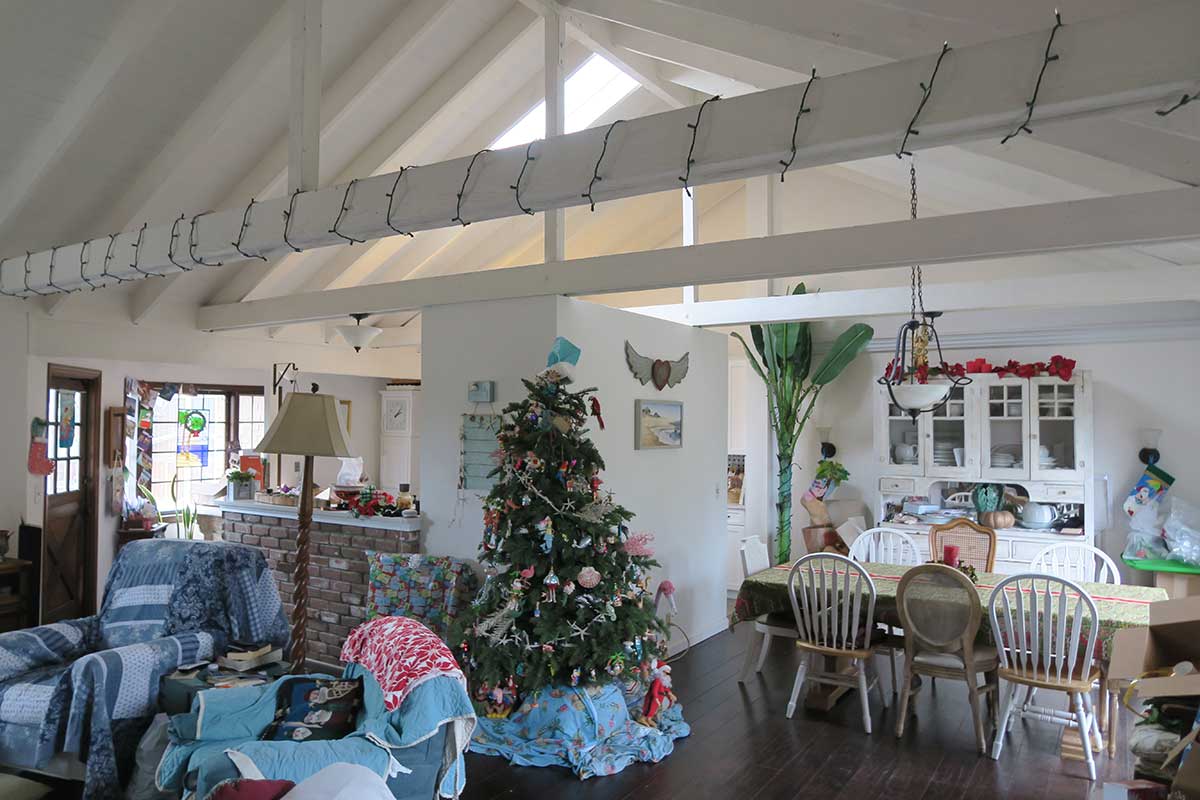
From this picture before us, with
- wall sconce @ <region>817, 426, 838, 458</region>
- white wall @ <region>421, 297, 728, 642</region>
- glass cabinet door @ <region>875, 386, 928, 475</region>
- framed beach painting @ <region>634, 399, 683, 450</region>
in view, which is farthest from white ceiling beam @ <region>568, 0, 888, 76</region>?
wall sconce @ <region>817, 426, 838, 458</region>

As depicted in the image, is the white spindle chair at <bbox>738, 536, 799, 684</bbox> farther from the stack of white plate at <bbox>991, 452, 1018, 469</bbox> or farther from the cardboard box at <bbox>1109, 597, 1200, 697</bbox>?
the cardboard box at <bbox>1109, 597, 1200, 697</bbox>

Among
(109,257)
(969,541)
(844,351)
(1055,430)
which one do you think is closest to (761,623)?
(969,541)

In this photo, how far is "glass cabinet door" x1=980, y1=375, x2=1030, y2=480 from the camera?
6.51 m

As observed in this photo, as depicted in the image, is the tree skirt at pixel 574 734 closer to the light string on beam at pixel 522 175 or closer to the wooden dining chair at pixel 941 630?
the wooden dining chair at pixel 941 630

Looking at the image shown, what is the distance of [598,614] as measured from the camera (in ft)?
13.5

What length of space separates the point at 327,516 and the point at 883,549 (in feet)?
13.7

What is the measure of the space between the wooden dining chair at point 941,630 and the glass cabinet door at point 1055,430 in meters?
2.58

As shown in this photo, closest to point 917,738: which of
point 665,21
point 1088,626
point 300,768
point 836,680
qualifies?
point 836,680

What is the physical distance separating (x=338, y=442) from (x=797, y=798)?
271cm

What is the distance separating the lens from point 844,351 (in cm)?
716

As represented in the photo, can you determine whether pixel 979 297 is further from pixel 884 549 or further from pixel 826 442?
pixel 826 442

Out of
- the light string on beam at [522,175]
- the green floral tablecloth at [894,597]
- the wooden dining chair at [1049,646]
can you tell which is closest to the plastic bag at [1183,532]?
the green floral tablecloth at [894,597]

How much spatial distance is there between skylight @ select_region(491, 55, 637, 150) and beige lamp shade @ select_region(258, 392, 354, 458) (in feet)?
9.68

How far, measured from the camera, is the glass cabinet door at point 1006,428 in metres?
6.51
